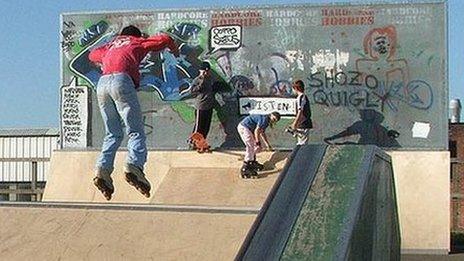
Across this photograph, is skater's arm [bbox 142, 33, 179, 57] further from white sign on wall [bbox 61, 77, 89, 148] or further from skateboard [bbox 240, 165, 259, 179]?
white sign on wall [bbox 61, 77, 89, 148]

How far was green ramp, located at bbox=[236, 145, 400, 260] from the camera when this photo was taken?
3.88 meters

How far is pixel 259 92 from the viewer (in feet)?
48.1

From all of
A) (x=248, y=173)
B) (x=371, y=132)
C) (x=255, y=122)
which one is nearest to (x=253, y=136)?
(x=255, y=122)

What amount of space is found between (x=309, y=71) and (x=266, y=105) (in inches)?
37.9

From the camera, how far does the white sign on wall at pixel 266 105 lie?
47.7 feet

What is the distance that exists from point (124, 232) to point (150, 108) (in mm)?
9064

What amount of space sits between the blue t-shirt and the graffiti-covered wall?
22.9 inches

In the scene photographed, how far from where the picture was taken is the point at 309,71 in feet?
47.6

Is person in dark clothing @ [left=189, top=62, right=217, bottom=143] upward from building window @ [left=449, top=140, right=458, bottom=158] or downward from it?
upward

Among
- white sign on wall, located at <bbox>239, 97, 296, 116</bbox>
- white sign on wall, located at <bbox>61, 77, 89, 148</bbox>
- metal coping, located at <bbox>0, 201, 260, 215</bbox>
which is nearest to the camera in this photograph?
metal coping, located at <bbox>0, 201, 260, 215</bbox>

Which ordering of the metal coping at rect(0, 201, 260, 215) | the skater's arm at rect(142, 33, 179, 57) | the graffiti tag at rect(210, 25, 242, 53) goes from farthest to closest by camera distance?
1. the graffiti tag at rect(210, 25, 242, 53)
2. the skater's arm at rect(142, 33, 179, 57)
3. the metal coping at rect(0, 201, 260, 215)

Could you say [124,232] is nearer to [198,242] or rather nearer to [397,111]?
[198,242]

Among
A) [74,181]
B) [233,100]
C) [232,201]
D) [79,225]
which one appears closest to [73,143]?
[74,181]

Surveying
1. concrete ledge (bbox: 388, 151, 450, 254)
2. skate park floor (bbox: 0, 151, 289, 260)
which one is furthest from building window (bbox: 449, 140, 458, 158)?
skate park floor (bbox: 0, 151, 289, 260)
